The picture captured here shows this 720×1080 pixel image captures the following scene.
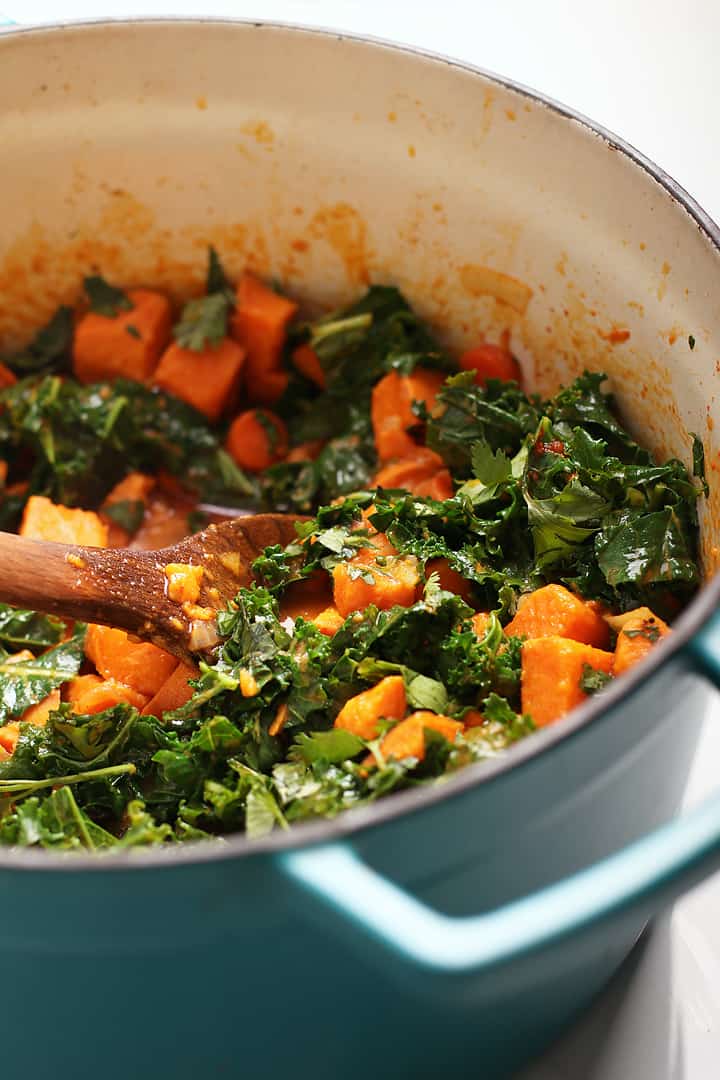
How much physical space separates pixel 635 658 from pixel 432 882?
24.3 inches

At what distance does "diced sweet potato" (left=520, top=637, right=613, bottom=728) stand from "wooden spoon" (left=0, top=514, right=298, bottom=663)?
641mm

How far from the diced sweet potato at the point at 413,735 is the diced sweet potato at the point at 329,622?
372 mm

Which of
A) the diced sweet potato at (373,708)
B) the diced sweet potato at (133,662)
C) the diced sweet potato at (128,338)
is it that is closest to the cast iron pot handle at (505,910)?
the diced sweet potato at (373,708)

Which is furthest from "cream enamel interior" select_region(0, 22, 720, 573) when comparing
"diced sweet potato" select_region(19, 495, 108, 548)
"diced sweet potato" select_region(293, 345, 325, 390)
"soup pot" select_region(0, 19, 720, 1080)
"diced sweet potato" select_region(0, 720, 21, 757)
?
"diced sweet potato" select_region(0, 720, 21, 757)

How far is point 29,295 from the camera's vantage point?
311cm

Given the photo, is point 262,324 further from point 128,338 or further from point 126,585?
point 126,585

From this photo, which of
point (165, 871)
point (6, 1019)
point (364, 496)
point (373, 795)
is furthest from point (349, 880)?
point (364, 496)

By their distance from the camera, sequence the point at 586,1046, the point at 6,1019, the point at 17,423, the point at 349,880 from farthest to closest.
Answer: the point at 17,423
the point at 586,1046
the point at 6,1019
the point at 349,880

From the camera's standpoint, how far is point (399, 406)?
2.83 m

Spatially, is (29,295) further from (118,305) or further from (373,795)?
(373,795)

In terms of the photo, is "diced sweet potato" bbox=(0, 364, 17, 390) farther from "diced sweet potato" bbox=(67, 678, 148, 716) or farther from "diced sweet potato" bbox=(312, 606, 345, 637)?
"diced sweet potato" bbox=(312, 606, 345, 637)

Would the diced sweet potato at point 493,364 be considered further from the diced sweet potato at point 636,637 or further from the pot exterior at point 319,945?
the pot exterior at point 319,945

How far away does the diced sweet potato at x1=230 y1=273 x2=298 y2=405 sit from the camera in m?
3.01

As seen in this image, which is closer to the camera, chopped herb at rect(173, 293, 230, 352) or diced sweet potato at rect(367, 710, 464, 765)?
diced sweet potato at rect(367, 710, 464, 765)
